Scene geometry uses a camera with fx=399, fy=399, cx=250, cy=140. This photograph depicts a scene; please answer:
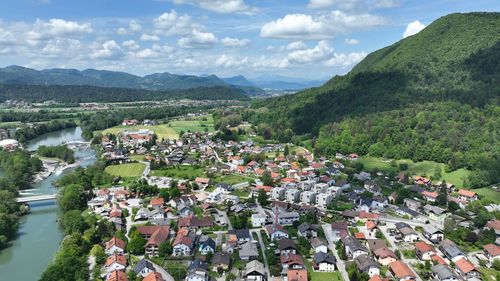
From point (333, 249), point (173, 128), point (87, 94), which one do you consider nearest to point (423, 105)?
point (333, 249)

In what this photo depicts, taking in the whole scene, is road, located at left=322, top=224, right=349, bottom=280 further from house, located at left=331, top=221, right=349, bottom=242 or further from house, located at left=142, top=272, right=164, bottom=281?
house, located at left=142, top=272, right=164, bottom=281

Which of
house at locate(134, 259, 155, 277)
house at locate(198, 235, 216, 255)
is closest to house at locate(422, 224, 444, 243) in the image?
house at locate(198, 235, 216, 255)

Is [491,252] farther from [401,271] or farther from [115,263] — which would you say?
[115,263]

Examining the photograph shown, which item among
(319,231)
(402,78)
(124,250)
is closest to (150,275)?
(124,250)

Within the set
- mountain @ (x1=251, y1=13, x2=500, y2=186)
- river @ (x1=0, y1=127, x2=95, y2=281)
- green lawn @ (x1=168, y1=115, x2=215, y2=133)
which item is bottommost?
green lawn @ (x1=168, y1=115, x2=215, y2=133)

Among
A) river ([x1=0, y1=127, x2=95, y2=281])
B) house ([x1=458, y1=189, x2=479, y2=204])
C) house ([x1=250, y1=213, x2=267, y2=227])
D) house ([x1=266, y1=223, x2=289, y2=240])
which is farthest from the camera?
house ([x1=458, y1=189, x2=479, y2=204])

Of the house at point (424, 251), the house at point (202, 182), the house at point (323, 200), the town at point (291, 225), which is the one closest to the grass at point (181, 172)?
the town at point (291, 225)
